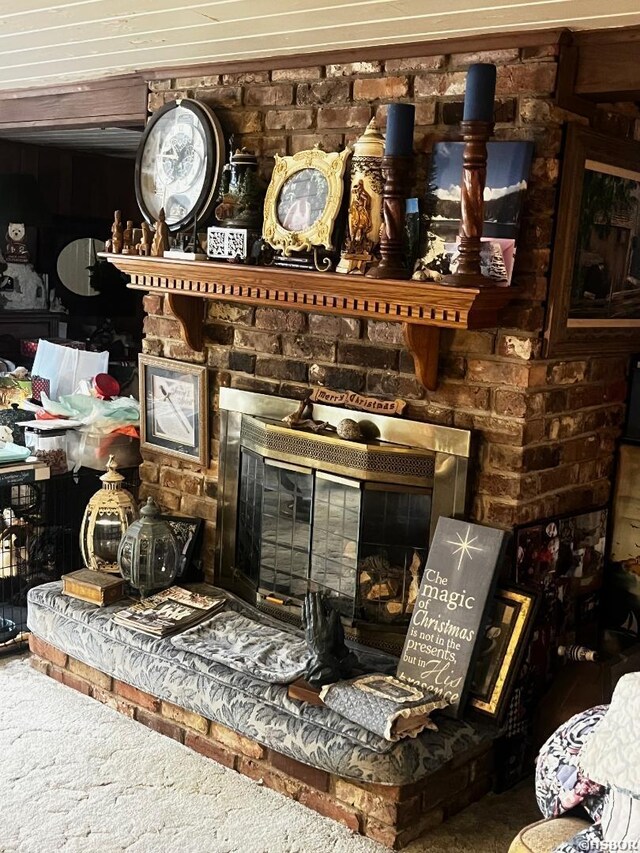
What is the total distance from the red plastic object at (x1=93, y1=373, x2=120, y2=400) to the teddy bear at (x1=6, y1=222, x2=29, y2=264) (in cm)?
239

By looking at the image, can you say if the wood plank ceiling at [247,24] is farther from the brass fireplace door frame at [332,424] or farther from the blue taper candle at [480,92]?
the brass fireplace door frame at [332,424]

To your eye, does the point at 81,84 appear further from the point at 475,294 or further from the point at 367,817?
the point at 367,817

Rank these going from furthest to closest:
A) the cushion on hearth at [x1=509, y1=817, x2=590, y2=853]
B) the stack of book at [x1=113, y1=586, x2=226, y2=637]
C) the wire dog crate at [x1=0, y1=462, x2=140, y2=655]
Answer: the wire dog crate at [x1=0, y1=462, x2=140, y2=655]
the stack of book at [x1=113, y1=586, x2=226, y2=637]
the cushion on hearth at [x1=509, y1=817, x2=590, y2=853]

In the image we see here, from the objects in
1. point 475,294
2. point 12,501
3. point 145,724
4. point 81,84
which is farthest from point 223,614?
point 81,84

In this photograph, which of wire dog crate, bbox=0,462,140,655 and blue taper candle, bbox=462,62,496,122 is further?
wire dog crate, bbox=0,462,140,655

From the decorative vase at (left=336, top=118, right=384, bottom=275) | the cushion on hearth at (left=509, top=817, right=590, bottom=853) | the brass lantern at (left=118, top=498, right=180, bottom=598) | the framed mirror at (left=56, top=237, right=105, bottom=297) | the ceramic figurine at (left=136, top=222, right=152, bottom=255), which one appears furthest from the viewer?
the framed mirror at (left=56, top=237, right=105, bottom=297)

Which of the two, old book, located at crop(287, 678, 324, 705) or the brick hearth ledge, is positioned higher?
old book, located at crop(287, 678, 324, 705)

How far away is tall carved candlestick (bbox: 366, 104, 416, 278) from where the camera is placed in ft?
8.36

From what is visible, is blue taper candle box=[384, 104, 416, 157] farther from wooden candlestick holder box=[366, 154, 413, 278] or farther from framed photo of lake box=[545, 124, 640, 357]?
framed photo of lake box=[545, 124, 640, 357]

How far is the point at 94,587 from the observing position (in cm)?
321

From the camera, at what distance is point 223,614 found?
10.3 ft

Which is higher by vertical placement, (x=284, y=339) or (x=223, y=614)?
(x=284, y=339)

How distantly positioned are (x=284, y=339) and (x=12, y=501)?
1.34 m

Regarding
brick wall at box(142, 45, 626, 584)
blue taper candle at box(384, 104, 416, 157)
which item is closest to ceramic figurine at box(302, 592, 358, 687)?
brick wall at box(142, 45, 626, 584)
